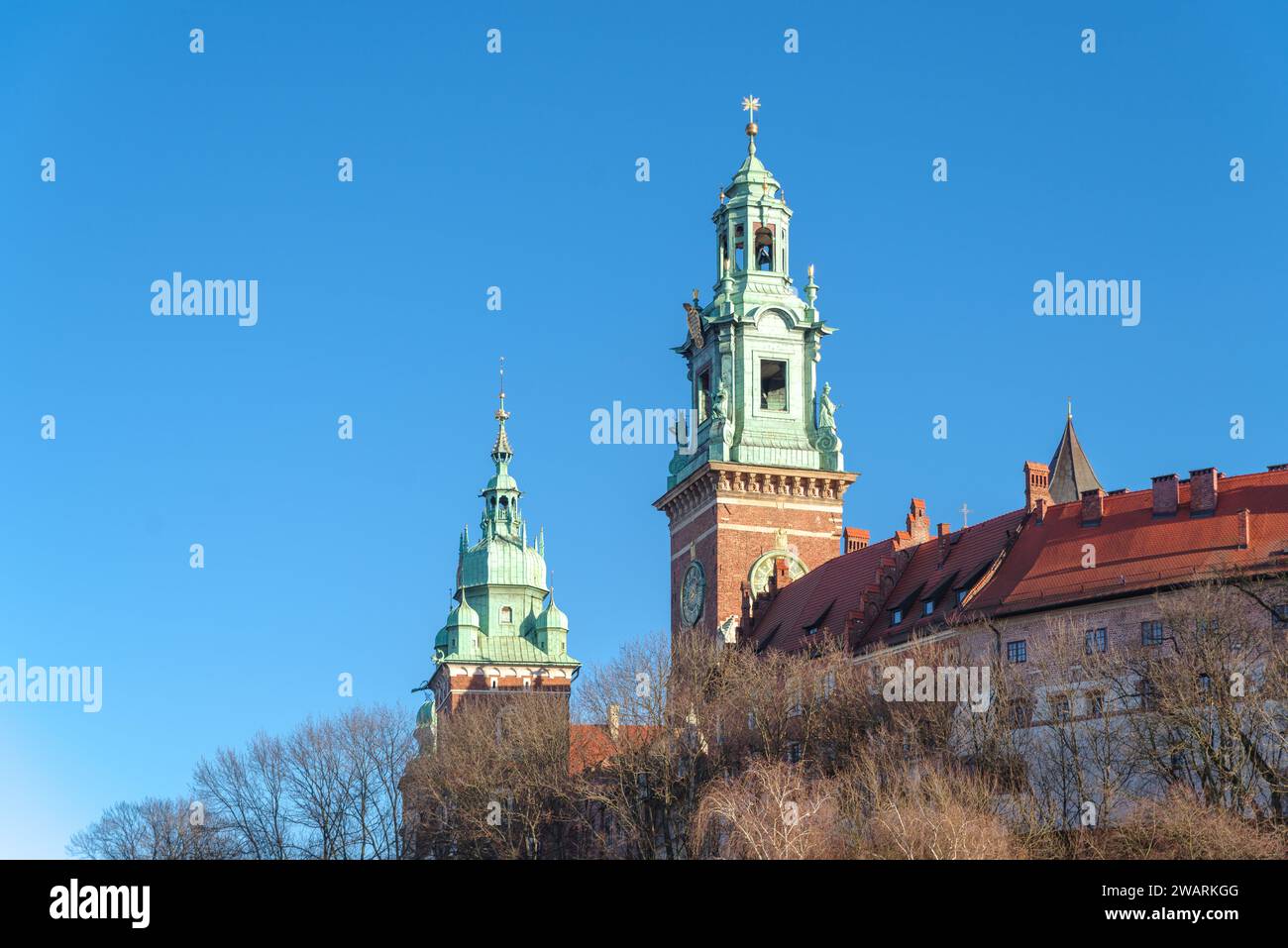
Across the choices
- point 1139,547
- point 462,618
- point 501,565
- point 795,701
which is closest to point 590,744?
point 795,701

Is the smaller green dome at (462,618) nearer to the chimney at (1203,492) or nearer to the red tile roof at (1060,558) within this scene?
the red tile roof at (1060,558)

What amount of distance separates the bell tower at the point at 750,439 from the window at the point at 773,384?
0.16 ft

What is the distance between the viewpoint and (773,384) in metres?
113

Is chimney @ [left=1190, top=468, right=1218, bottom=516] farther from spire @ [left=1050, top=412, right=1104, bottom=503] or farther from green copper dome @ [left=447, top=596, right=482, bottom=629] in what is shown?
green copper dome @ [left=447, top=596, right=482, bottom=629]

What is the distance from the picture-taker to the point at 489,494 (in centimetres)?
16388

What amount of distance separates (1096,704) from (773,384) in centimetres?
4396

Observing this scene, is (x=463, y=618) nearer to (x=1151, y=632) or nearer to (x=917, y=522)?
(x=917, y=522)

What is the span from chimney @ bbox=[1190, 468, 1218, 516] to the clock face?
36335 mm

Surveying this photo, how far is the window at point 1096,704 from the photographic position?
2817 inches
